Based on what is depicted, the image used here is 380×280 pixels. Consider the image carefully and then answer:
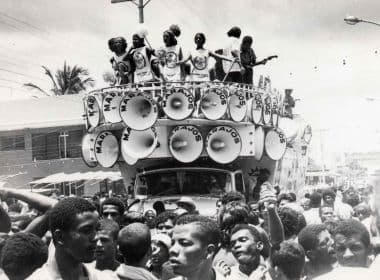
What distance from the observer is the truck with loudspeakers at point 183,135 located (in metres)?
10.6

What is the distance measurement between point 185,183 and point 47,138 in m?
17.0

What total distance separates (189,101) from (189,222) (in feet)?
Result: 26.0

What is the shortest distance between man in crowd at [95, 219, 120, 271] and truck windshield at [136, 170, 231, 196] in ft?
19.7

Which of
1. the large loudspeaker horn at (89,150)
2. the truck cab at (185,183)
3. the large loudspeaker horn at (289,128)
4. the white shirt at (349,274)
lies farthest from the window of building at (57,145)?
the white shirt at (349,274)

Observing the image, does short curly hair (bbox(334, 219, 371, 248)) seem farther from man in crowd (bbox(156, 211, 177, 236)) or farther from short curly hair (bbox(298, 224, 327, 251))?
man in crowd (bbox(156, 211, 177, 236))

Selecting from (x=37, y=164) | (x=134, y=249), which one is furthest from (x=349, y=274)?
(x=37, y=164)

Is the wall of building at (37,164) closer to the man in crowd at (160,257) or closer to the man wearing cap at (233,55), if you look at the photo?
the man wearing cap at (233,55)

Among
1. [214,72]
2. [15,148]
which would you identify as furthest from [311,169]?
[214,72]

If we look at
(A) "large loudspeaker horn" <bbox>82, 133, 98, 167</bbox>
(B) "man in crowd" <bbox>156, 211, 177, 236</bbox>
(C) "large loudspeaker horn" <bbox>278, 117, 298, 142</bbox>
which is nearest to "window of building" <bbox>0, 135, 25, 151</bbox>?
(A) "large loudspeaker horn" <bbox>82, 133, 98, 167</bbox>

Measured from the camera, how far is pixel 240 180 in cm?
1108

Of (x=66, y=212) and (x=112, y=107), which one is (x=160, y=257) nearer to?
(x=66, y=212)

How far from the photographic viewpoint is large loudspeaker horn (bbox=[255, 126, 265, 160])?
12305 mm

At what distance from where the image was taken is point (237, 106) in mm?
11906

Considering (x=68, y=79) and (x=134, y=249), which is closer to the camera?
(x=134, y=249)
